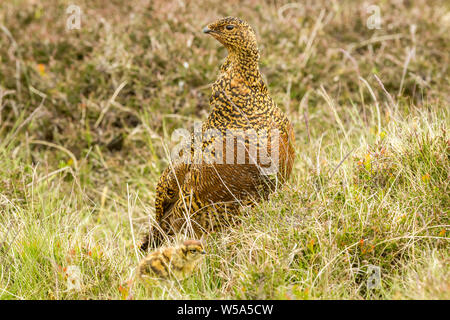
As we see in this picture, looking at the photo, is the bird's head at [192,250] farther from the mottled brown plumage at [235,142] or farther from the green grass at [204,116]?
the mottled brown plumage at [235,142]

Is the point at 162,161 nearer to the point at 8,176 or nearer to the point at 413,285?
the point at 8,176

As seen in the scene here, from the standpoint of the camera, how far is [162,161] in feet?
17.6

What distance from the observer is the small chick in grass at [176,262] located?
3.19m

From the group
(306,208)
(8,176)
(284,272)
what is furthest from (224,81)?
(8,176)

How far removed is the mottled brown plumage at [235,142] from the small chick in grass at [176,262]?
286mm

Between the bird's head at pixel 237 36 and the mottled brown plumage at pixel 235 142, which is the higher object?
the bird's head at pixel 237 36

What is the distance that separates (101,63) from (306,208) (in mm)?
3509

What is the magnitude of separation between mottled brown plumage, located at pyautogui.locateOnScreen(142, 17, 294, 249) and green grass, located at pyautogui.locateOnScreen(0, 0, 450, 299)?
144mm

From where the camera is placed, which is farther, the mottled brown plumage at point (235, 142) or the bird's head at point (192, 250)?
the mottled brown plumage at point (235, 142)

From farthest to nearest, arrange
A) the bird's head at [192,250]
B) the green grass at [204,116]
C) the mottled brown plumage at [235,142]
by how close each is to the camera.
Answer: the mottled brown plumage at [235,142], the bird's head at [192,250], the green grass at [204,116]

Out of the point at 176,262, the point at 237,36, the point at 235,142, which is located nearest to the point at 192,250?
the point at 176,262

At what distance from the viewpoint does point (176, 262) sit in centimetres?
322

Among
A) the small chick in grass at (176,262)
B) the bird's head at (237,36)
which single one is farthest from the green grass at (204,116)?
the bird's head at (237,36)
